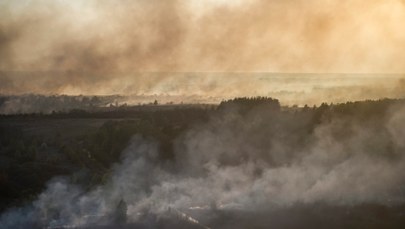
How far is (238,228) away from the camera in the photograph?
3094 cm

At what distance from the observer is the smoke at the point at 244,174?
33500mm

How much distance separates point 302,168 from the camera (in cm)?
4038

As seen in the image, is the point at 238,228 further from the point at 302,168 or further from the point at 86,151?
the point at 86,151

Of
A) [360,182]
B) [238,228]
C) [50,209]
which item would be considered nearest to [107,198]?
[50,209]

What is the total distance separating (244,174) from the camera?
40250 mm

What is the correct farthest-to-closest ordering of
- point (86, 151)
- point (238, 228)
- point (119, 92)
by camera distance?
1. point (119, 92)
2. point (86, 151)
3. point (238, 228)

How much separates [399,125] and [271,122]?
10022mm

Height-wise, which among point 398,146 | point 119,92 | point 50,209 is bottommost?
point 50,209

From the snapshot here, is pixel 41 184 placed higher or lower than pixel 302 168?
lower

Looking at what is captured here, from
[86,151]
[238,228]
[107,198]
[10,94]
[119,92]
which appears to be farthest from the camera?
[119,92]

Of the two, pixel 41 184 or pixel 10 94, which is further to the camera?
pixel 10 94

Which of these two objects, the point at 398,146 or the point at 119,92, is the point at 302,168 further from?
the point at 119,92

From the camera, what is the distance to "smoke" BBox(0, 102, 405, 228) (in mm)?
33500

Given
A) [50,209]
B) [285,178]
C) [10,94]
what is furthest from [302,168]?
[10,94]
